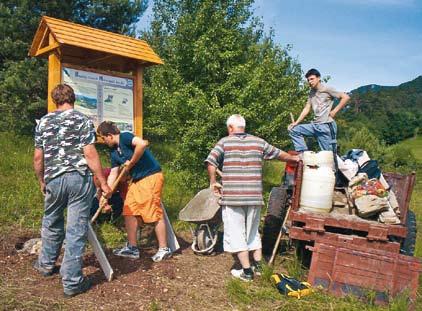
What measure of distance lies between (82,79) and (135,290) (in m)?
2.96

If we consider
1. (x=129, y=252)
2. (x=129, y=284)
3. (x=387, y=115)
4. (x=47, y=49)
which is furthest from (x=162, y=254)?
(x=387, y=115)

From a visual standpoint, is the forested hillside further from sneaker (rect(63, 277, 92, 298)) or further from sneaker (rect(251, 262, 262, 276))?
sneaker (rect(63, 277, 92, 298))

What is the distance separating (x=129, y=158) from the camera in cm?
508

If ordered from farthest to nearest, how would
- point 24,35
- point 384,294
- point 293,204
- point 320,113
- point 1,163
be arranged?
point 24,35, point 1,163, point 320,113, point 293,204, point 384,294

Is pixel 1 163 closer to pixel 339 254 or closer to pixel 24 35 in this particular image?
pixel 24 35

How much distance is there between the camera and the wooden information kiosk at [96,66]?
18.8ft

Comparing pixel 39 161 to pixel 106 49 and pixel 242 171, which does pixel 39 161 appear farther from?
pixel 106 49

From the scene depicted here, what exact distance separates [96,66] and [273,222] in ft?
11.5

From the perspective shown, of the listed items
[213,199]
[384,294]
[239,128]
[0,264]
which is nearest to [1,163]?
[0,264]

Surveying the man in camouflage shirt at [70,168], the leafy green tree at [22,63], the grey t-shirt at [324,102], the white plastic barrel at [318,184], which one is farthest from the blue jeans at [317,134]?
the leafy green tree at [22,63]

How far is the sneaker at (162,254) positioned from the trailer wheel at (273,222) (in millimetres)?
1387

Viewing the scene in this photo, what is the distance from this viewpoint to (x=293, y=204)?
5.26m

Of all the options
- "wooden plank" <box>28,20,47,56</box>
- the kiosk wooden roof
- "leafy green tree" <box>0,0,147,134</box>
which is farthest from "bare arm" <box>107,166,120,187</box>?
"leafy green tree" <box>0,0,147,134</box>

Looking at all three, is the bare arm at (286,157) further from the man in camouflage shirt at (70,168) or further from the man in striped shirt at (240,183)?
the man in camouflage shirt at (70,168)
